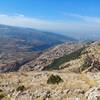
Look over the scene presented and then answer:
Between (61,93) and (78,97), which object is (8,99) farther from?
(78,97)

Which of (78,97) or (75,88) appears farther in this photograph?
(75,88)

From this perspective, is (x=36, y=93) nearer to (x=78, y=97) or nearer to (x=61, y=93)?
(x=61, y=93)

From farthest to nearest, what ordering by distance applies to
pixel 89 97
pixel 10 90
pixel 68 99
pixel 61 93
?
pixel 10 90 < pixel 61 93 < pixel 68 99 < pixel 89 97

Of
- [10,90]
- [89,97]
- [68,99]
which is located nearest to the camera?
[89,97]

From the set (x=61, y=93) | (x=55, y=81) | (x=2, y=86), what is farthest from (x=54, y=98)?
(x=2, y=86)

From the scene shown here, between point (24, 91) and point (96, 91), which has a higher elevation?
point (96, 91)

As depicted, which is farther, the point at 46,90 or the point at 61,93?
the point at 46,90

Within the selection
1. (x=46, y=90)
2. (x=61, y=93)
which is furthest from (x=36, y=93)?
(x=61, y=93)

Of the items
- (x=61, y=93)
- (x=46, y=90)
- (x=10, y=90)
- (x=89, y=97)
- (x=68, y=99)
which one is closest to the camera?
(x=89, y=97)

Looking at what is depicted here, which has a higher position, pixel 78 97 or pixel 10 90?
pixel 78 97
